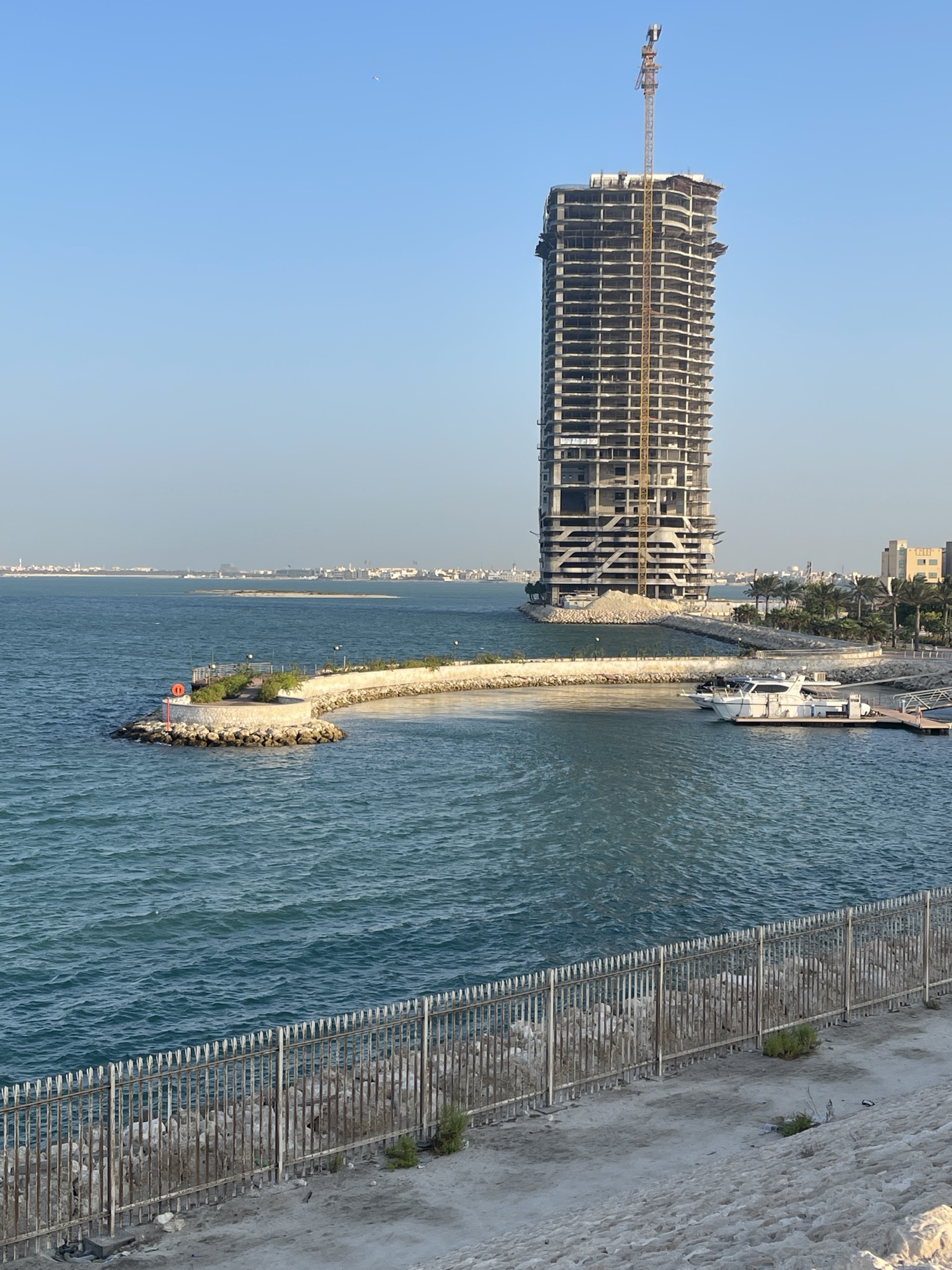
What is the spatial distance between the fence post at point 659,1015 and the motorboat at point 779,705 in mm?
56611

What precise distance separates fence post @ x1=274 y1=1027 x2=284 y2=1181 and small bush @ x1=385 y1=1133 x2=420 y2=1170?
3.95 feet

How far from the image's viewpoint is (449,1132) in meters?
13.8

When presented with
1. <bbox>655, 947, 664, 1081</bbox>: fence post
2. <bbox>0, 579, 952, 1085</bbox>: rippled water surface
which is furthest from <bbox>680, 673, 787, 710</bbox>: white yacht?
<bbox>655, 947, 664, 1081</bbox>: fence post

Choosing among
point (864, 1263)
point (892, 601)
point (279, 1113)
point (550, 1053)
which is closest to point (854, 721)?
point (892, 601)

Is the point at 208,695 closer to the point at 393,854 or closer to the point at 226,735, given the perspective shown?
the point at 226,735

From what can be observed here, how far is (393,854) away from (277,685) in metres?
32.3

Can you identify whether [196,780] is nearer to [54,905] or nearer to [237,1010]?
[54,905]

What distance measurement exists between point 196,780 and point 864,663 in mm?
61169

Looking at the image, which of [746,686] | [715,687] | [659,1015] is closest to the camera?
[659,1015]

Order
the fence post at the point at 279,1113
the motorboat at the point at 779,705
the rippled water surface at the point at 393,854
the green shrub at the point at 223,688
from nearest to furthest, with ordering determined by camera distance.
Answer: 1. the fence post at the point at 279,1113
2. the rippled water surface at the point at 393,854
3. the green shrub at the point at 223,688
4. the motorboat at the point at 779,705

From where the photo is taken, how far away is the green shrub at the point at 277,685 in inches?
2571

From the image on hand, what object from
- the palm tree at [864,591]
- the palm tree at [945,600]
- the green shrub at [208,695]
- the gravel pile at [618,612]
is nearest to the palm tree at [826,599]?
the palm tree at [864,591]

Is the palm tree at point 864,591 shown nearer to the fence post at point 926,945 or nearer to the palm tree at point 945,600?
the palm tree at point 945,600

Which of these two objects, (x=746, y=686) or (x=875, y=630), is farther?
(x=875, y=630)
